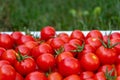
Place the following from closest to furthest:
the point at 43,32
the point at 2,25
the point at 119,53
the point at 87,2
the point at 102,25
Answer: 1. the point at 119,53
2. the point at 43,32
3. the point at 102,25
4. the point at 2,25
5. the point at 87,2

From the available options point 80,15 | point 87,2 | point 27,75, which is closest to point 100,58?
point 27,75

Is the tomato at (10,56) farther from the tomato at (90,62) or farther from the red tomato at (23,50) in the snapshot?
the tomato at (90,62)

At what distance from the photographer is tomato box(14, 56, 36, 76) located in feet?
5.24

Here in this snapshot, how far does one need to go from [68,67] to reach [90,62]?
0.10 metres

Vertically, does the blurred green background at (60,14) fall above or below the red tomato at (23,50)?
below

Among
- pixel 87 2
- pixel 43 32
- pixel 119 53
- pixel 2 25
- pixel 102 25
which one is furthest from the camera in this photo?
pixel 87 2

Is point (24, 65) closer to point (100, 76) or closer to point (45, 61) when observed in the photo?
point (45, 61)

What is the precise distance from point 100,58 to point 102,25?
1.28m

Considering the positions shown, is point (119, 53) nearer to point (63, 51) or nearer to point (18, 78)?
point (63, 51)

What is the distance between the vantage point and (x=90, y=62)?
159 centimetres

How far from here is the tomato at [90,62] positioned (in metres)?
1.59

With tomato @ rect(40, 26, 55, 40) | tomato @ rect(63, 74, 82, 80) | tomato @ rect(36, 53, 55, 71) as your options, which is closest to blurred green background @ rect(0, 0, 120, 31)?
tomato @ rect(40, 26, 55, 40)

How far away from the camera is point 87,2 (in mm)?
3602

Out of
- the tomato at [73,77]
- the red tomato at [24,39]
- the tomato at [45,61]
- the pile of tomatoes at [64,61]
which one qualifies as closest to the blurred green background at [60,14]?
the red tomato at [24,39]
